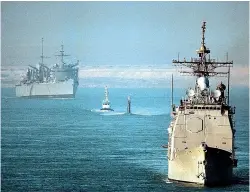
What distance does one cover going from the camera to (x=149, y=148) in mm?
65812

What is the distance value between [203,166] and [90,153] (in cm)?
1806

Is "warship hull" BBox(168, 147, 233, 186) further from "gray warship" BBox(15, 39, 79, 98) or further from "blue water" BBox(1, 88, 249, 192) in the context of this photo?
"gray warship" BBox(15, 39, 79, 98)

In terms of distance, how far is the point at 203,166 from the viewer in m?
46.2

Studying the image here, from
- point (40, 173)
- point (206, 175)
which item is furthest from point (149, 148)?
point (206, 175)

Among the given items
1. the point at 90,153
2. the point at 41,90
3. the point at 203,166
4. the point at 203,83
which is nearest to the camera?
the point at 203,166

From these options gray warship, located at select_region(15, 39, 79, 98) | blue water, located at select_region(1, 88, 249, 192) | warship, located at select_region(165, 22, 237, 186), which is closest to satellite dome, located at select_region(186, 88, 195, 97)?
warship, located at select_region(165, 22, 237, 186)

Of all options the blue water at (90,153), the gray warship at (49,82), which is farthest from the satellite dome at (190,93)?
the gray warship at (49,82)

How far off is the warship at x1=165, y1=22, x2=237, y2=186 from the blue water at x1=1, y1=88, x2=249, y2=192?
31.2 inches

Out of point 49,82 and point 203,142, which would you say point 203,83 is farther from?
point 49,82

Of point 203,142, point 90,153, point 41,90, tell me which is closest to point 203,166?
point 203,142

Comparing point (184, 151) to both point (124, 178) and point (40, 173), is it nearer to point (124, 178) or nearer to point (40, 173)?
point (124, 178)

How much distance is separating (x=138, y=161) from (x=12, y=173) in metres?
8.60

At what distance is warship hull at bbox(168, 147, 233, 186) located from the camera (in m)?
46.2

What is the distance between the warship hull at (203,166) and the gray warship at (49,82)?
110 metres
